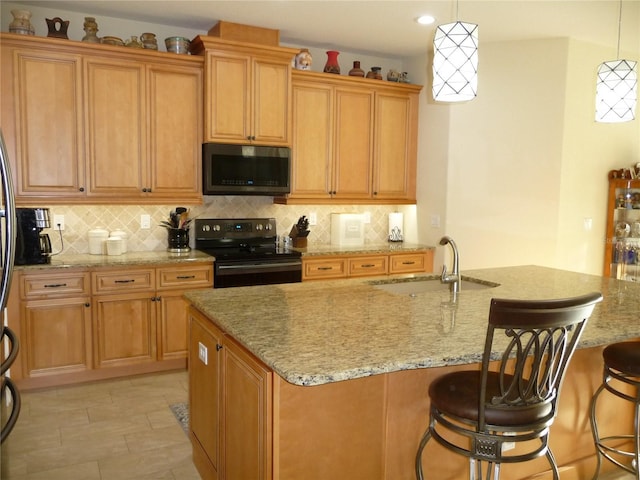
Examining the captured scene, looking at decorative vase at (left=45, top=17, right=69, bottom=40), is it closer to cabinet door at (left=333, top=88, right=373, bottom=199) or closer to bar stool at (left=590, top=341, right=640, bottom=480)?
cabinet door at (left=333, top=88, right=373, bottom=199)

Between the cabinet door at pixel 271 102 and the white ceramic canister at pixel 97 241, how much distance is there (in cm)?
141

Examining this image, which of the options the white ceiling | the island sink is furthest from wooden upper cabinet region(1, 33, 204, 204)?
the island sink

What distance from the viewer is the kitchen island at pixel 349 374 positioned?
173 cm

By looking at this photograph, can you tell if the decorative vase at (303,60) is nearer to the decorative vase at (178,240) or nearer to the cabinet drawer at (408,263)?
the decorative vase at (178,240)

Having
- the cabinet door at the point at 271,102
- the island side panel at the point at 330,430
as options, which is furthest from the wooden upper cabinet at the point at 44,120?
the island side panel at the point at 330,430

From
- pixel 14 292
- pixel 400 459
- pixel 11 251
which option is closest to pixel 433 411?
pixel 400 459

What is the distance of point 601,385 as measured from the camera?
2436 millimetres

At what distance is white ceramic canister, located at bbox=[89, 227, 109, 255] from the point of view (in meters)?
4.02

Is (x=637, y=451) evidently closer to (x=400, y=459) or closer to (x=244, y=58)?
(x=400, y=459)

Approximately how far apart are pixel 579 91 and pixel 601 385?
3.09 m

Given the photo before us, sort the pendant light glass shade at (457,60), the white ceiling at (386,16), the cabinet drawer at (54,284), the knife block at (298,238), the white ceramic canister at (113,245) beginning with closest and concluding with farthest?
the pendant light glass shade at (457,60)
the cabinet drawer at (54,284)
the white ceiling at (386,16)
the white ceramic canister at (113,245)
the knife block at (298,238)

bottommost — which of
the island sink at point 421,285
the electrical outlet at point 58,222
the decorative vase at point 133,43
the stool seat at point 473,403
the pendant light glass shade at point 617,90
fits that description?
the stool seat at point 473,403

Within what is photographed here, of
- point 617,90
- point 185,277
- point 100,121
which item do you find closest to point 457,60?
point 617,90

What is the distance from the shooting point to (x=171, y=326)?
399cm
